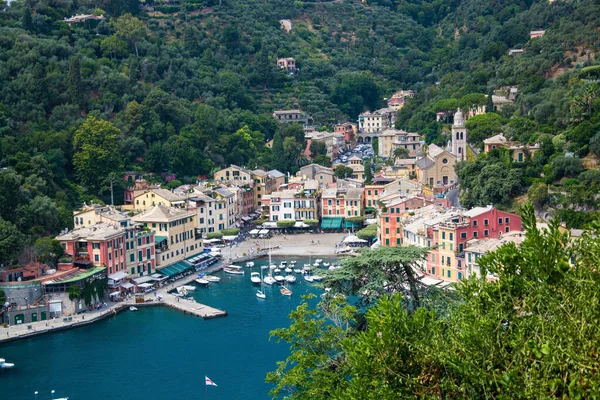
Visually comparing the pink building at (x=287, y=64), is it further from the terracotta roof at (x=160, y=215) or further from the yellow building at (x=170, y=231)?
the terracotta roof at (x=160, y=215)

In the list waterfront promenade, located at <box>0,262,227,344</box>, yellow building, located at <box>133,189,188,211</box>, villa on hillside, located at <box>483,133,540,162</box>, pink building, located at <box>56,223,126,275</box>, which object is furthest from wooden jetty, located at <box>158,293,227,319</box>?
villa on hillside, located at <box>483,133,540,162</box>

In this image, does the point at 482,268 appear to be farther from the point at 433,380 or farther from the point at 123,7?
the point at 123,7

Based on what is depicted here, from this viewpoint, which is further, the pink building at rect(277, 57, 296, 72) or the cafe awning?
the pink building at rect(277, 57, 296, 72)

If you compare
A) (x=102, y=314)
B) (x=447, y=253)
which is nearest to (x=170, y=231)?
(x=102, y=314)

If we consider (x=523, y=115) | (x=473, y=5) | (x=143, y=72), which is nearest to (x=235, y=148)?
(x=143, y=72)

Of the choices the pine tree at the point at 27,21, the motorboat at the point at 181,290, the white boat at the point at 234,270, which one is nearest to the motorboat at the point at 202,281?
the motorboat at the point at 181,290

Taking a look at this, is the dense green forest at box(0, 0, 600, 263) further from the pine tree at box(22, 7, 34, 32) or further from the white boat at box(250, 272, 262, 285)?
the white boat at box(250, 272, 262, 285)
